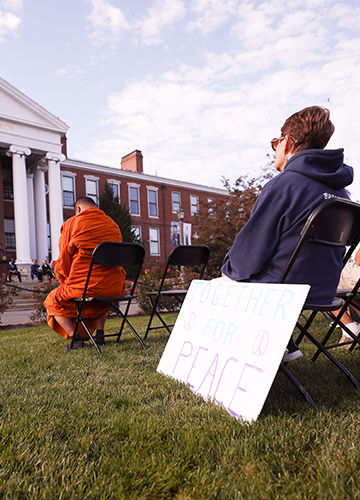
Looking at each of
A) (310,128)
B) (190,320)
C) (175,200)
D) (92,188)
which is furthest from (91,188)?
(310,128)

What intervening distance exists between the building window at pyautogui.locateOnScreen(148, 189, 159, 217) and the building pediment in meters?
11.2

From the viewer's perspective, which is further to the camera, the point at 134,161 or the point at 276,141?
the point at 134,161

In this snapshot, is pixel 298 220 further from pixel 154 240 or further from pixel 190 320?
pixel 154 240

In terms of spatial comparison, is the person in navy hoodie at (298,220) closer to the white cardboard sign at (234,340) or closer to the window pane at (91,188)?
the white cardboard sign at (234,340)

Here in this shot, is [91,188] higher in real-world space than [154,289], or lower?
higher

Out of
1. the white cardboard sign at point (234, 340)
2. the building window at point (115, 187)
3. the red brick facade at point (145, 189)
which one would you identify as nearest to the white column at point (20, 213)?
the red brick facade at point (145, 189)

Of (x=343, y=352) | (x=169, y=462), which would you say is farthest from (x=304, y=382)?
(x=169, y=462)

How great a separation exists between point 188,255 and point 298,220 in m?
2.13

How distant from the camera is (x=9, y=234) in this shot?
24109 millimetres

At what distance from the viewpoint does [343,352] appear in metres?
3.22

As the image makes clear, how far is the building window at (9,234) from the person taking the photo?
78.5 feet

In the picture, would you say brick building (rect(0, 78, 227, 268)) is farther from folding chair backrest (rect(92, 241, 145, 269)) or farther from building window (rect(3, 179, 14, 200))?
folding chair backrest (rect(92, 241, 145, 269))

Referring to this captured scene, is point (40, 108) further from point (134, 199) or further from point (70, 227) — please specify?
point (70, 227)

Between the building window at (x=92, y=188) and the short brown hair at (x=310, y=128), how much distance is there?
2765cm
